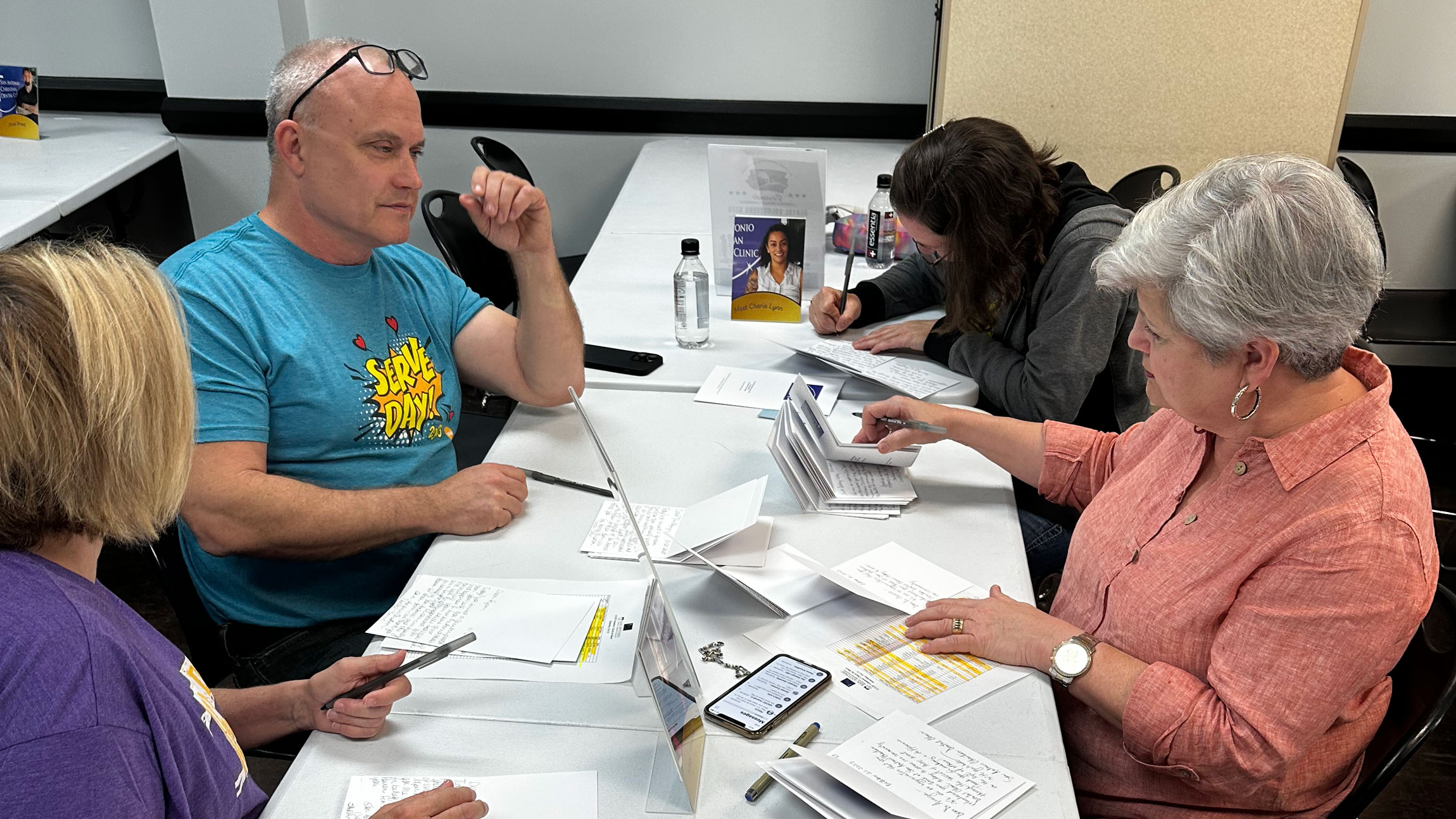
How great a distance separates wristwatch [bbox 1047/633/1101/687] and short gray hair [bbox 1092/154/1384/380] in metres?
0.39

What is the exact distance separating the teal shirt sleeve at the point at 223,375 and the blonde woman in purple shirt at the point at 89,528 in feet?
2.14

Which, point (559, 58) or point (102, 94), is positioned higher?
point (559, 58)

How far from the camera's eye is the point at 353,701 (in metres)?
1.26

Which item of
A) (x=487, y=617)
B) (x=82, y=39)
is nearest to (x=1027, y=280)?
(x=487, y=617)

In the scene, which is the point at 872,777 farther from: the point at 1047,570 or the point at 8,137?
the point at 8,137

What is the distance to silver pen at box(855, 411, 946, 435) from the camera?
1.89 m

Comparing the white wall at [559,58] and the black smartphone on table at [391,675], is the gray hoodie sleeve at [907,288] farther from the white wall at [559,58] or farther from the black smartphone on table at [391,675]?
the white wall at [559,58]

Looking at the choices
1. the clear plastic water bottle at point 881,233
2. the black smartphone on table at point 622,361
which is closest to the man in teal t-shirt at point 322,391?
the black smartphone on table at point 622,361

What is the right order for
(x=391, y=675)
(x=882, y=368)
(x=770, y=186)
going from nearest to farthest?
(x=391, y=675) → (x=882, y=368) → (x=770, y=186)

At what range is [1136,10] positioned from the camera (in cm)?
311

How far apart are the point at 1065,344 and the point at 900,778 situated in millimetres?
1132

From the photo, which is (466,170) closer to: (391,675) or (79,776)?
(391,675)

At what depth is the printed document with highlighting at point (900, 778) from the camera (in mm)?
1151

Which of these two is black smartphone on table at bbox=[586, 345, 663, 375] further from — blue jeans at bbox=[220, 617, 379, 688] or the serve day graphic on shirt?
blue jeans at bbox=[220, 617, 379, 688]
